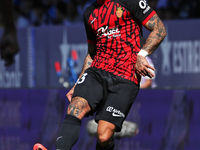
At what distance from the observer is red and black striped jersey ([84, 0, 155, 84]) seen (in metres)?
4.11

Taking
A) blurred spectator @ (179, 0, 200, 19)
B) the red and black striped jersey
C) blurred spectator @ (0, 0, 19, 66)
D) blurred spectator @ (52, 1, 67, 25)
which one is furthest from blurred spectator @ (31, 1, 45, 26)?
blurred spectator @ (0, 0, 19, 66)

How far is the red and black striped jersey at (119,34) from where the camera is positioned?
411cm

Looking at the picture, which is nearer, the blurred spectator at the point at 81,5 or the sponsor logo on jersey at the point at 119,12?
the sponsor logo on jersey at the point at 119,12

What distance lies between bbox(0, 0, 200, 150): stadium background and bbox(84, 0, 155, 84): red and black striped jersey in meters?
1.51

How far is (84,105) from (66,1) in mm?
7902

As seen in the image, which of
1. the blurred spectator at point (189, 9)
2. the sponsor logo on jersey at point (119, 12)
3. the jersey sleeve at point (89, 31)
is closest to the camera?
the sponsor logo on jersey at point (119, 12)

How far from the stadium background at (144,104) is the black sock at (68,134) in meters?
2.14

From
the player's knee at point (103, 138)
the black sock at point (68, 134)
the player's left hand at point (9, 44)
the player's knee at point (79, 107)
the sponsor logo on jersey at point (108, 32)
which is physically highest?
the sponsor logo on jersey at point (108, 32)

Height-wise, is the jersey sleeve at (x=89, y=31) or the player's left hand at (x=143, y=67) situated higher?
the jersey sleeve at (x=89, y=31)

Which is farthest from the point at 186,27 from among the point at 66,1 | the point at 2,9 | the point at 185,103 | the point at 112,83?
the point at 2,9

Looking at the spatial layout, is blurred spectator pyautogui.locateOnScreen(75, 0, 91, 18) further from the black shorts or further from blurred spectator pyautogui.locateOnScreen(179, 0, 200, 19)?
the black shorts

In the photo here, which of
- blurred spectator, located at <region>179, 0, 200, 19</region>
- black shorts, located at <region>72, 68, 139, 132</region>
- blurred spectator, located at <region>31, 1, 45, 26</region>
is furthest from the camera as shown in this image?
blurred spectator, located at <region>31, 1, 45, 26</region>

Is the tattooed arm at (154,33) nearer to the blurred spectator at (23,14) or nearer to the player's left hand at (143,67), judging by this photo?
the player's left hand at (143,67)

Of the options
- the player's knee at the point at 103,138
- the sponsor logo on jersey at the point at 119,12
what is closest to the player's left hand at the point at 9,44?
the sponsor logo on jersey at the point at 119,12
